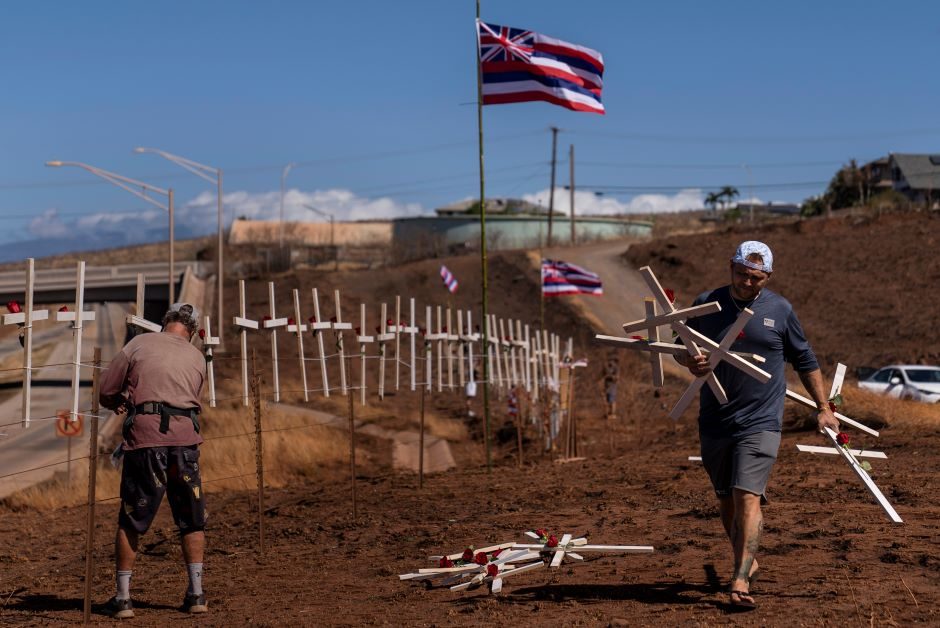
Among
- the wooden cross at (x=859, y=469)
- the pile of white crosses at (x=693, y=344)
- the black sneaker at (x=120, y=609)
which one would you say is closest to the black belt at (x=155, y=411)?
the black sneaker at (x=120, y=609)

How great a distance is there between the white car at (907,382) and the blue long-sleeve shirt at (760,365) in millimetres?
18675

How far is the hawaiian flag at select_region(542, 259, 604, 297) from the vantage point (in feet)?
90.4

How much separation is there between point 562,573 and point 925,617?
8.06 feet

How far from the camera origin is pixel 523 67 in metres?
17.1

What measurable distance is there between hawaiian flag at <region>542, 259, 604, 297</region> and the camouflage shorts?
20024 mm

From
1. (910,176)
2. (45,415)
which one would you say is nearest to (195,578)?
(45,415)

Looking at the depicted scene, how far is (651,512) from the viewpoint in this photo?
32.9ft

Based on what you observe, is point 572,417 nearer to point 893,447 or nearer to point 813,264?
point 893,447

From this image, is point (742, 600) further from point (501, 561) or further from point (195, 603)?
point (195, 603)

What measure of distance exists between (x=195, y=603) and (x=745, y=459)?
11.3 ft

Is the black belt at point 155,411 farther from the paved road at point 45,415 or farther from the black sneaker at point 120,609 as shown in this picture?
the paved road at point 45,415

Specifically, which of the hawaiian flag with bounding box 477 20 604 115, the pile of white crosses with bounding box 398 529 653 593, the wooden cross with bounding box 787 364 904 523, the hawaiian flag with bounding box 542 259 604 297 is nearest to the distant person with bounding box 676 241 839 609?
Result: the wooden cross with bounding box 787 364 904 523

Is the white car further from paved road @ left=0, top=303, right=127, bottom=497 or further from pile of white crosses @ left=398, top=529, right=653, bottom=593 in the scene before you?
pile of white crosses @ left=398, top=529, right=653, bottom=593

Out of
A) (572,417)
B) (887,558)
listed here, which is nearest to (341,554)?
(887,558)
